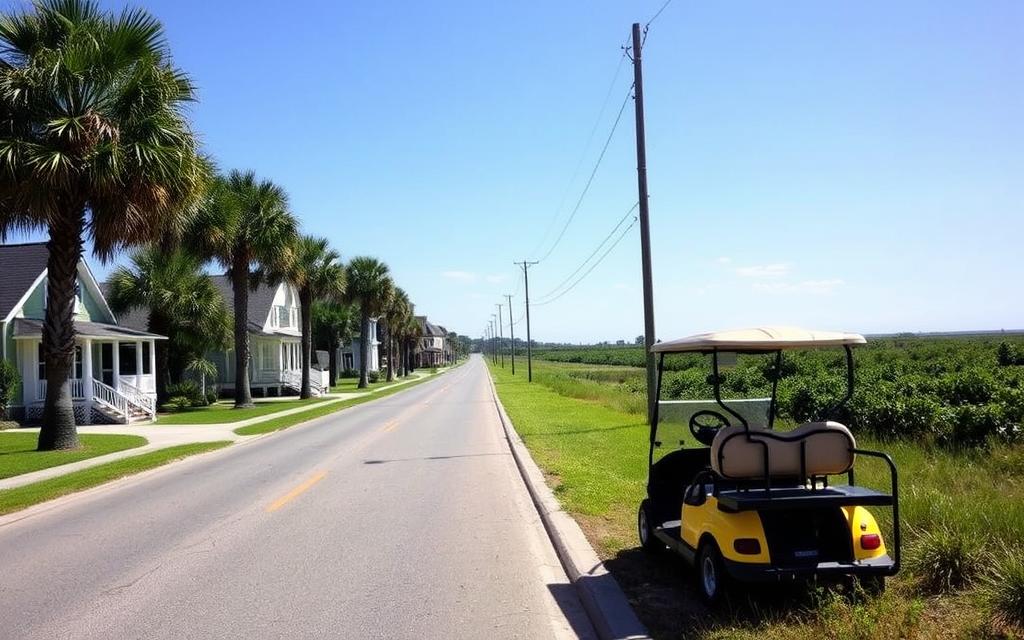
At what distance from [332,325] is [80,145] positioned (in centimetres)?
5114

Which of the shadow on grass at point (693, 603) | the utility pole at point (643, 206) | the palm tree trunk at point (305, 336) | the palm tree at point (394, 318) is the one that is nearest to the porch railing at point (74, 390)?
the palm tree trunk at point (305, 336)

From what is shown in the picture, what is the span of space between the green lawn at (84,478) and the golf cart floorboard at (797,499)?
1013 centimetres

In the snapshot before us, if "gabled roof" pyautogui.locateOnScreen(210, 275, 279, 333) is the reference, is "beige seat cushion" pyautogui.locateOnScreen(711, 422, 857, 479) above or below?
below

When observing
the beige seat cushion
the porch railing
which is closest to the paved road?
the beige seat cushion

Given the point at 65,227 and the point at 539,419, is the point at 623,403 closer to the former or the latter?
the point at 539,419

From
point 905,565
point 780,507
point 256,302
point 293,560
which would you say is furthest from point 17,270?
point 905,565

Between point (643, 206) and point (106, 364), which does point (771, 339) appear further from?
point (106, 364)

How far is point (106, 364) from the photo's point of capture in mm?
34031

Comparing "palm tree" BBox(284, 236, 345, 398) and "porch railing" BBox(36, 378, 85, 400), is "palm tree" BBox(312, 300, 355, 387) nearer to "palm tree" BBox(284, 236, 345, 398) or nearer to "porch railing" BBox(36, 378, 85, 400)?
"palm tree" BBox(284, 236, 345, 398)

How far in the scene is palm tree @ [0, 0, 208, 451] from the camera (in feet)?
53.7

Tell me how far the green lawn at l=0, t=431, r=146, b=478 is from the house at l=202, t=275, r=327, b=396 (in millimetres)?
22445

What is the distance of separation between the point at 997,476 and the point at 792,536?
6.99 m

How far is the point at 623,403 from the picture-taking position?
2752cm

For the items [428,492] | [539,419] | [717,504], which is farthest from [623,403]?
[717,504]
